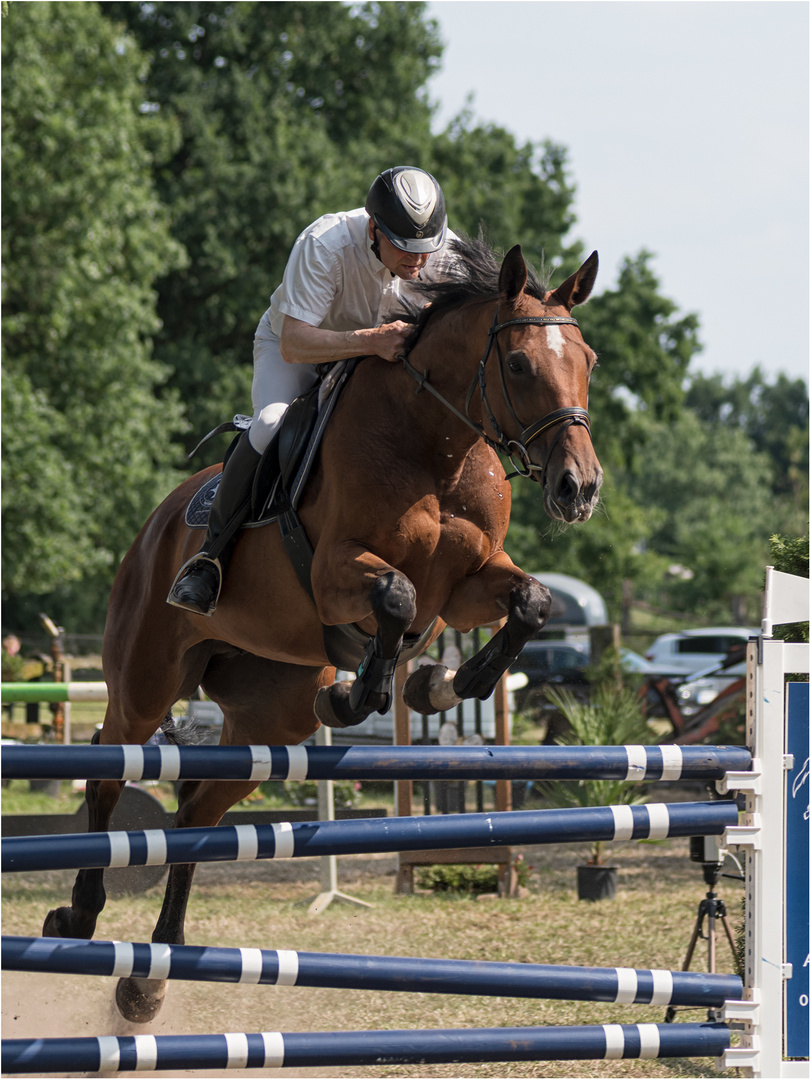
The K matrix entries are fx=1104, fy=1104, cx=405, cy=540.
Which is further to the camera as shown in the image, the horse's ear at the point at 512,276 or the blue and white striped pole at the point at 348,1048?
the horse's ear at the point at 512,276

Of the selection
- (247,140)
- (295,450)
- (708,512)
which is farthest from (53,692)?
(708,512)

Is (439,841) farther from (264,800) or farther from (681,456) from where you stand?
(681,456)

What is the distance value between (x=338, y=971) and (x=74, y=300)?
15.9 m

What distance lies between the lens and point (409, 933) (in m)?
6.45

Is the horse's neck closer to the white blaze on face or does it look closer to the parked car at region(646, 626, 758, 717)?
the white blaze on face

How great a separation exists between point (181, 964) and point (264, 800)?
800 centimetres

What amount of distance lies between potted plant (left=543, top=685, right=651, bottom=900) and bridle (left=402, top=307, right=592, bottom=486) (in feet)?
15.1

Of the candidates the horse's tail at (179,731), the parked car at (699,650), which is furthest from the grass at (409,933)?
the parked car at (699,650)

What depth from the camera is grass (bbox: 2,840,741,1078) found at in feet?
15.4

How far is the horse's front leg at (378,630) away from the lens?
302 cm

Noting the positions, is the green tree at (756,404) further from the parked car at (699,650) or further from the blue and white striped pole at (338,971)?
the blue and white striped pole at (338,971)

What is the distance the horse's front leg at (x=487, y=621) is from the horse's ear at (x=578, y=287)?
778 mm

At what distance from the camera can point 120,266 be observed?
18.1 metres

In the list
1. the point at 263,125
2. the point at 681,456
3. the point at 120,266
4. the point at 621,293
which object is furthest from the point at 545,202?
the point at 681,456
